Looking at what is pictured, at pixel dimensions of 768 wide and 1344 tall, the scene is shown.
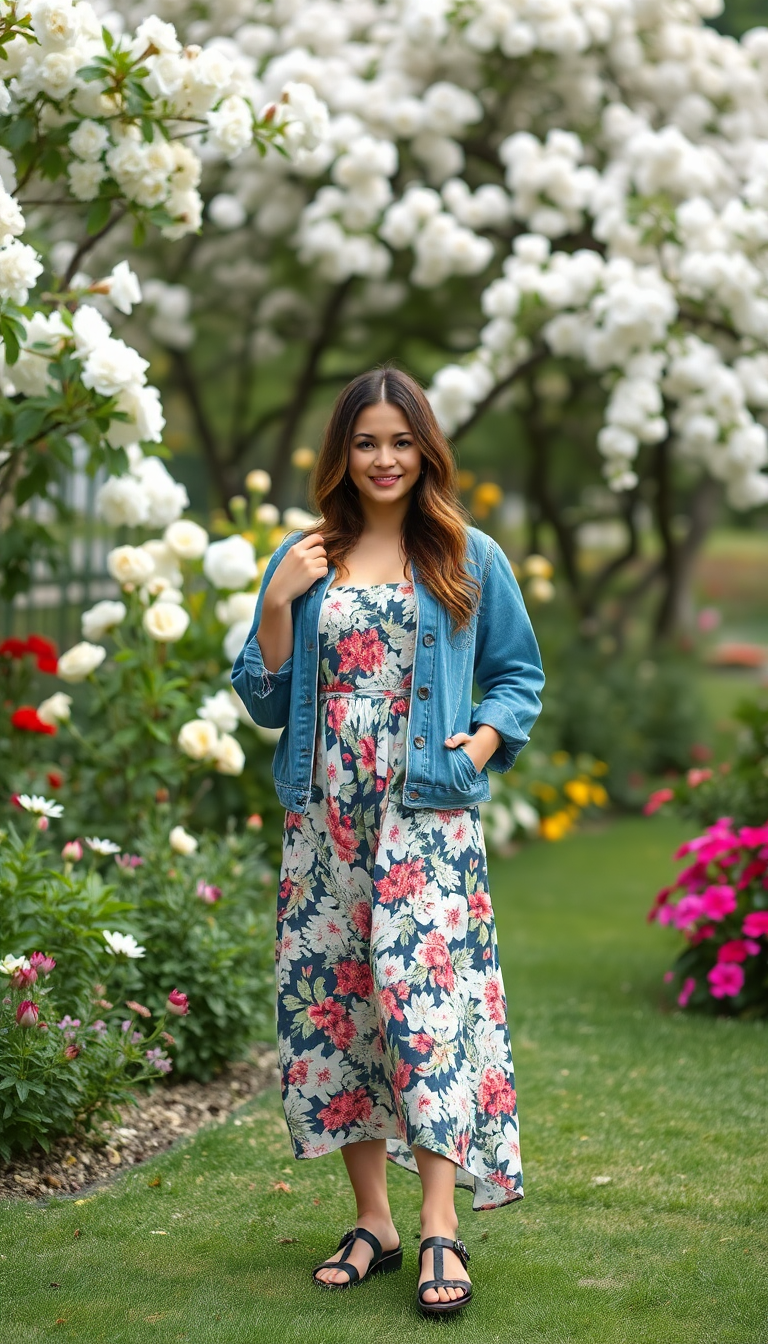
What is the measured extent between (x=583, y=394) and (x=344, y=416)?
9.38 metres

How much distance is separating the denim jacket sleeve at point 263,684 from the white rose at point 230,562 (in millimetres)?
2136

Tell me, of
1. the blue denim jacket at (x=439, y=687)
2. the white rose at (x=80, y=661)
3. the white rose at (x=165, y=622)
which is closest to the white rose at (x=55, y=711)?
the white rose at (x=80, y=661)

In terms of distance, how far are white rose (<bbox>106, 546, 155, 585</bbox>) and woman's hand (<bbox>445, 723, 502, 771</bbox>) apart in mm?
2216

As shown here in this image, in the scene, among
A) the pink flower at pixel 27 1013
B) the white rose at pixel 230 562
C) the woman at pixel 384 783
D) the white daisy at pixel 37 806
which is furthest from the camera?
the white rose at pixel 230 562

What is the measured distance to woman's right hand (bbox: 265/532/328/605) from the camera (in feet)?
9.95

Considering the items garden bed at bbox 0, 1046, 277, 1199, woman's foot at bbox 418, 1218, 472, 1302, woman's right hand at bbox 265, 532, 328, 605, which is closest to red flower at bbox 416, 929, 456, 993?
woman's foot at bbox 418, 1218, 472, 1302

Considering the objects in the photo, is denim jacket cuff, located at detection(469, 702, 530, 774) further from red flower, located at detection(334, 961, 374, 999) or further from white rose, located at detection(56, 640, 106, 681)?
white rose, located at detection(56, 640, 106, 681)

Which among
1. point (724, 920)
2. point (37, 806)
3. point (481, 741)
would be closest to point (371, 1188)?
point (481, 741)

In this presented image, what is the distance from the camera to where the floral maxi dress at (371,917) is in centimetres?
297

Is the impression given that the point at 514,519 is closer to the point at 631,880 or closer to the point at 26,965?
the point at 631,880

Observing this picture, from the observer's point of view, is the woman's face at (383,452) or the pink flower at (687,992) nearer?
the woman's face at (383,452)

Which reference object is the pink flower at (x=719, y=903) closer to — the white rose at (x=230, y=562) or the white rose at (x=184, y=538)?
the white rose at (x=230, y=562)

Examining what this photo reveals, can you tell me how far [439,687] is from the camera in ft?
9.87

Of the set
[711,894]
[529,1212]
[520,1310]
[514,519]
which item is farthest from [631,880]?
[514,519]
